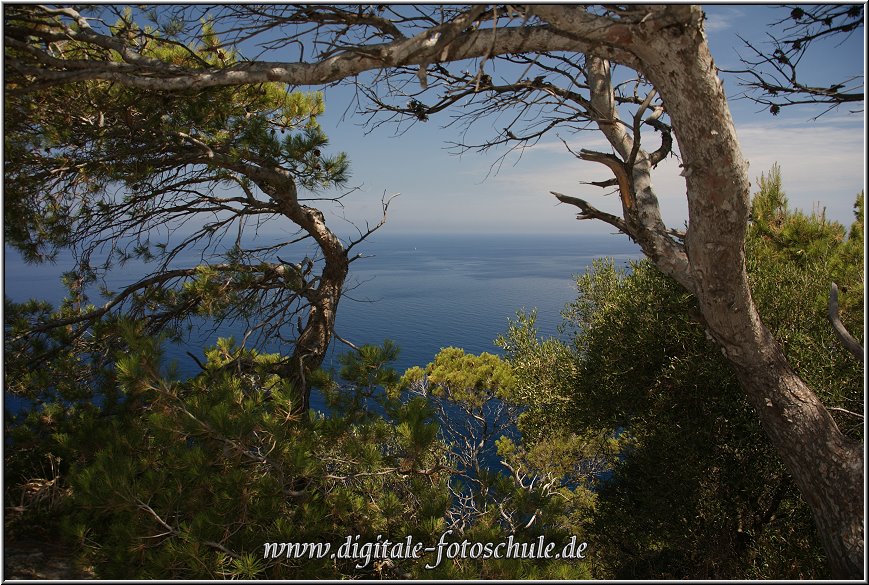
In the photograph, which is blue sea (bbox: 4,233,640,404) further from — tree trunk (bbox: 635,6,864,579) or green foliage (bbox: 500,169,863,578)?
tree trunk (bbox: 635,6,864,579)

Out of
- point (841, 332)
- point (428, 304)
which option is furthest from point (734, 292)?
point (428, 304)

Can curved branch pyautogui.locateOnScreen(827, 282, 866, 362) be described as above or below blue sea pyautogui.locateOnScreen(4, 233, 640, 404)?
above

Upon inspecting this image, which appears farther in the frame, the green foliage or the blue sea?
the blue sea

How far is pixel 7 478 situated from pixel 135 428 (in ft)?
3.49

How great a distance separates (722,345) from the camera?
12.3 feet

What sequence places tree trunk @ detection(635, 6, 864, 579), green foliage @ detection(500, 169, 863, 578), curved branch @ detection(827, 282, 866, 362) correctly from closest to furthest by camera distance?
tree trunk @ detection(635, 6, 864, 579) < curved branch @ detection(827, 282, 866, 362) < green foliage @ detection(500, 169, 863, 578)

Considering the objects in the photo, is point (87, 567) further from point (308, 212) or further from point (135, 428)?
point (308, 212)

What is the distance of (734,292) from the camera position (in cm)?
341

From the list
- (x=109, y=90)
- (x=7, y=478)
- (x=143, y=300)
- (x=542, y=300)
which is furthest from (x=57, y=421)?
(x=542, y=300)

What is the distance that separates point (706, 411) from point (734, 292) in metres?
2.69

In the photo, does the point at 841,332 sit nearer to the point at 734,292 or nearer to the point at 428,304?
the point at 734,292

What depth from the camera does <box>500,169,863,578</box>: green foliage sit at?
17.4 feet

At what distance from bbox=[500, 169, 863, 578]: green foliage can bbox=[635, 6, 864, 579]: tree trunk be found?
64.7 inches

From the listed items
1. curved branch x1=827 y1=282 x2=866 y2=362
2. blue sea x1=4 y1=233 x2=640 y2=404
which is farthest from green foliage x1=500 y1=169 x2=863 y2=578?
blue sea x1=4 y1=233 x2=640 y2=404
